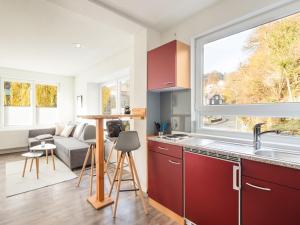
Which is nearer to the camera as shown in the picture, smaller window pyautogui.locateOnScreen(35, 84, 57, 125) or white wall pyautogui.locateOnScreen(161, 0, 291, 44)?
white wall pyautogui.locateOnScreen(161, 0, 291, 44)

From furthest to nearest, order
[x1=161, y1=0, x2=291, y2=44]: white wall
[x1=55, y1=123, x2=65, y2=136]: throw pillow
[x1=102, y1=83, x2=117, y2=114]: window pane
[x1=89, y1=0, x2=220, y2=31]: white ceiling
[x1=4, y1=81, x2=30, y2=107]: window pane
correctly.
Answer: [x1=55, y1=123, x2=65, y2=136]: throw pillow < [x1=4, y1=81, x2=30, y2=107]: window pane < [x1=102, y1=83, x2=117, y2=114]: window pane < [x1=89, y1=0, x2=220, y2=31]: white ceiling < [x1=161, y1=0, x2=291, y2=44]: white wall

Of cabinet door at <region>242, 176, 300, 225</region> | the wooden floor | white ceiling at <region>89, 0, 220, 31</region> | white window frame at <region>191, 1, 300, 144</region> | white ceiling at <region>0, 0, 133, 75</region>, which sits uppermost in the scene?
white ceiling at <region>0, 0, 133, 75</region>

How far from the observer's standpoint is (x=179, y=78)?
2.15 metres

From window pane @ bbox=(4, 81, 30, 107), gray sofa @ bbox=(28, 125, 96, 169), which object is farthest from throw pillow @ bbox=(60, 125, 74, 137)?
window pane @ bbox=(4, 81, 30, 107)

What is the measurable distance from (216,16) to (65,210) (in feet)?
10.1

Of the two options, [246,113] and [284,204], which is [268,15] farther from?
[284,204]

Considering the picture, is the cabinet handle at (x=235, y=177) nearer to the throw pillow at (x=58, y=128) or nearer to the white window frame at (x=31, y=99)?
the throw pillow at (x=58, y=128)

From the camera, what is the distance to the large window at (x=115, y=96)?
422cm

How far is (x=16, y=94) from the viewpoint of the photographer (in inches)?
207

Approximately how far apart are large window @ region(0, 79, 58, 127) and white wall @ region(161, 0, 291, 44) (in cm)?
497

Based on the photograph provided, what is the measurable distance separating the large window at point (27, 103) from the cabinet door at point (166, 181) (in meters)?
5.05

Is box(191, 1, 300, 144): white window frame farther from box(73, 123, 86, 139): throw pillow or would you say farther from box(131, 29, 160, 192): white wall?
box(73, 123, 86, 139): throw pillow

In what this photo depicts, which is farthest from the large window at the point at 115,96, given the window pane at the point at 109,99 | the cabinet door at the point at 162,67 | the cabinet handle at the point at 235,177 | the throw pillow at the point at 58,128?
the cabinet handle at the point at 235,177

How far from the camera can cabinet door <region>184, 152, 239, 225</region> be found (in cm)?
143
